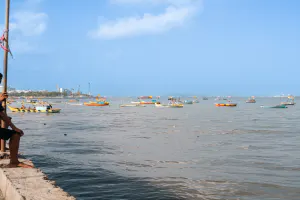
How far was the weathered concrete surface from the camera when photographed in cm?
454

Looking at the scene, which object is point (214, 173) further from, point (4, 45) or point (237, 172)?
point (4, 45)

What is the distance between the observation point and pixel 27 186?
16.1 ft

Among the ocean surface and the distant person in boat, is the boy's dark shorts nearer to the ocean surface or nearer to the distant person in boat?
the distant person in boat

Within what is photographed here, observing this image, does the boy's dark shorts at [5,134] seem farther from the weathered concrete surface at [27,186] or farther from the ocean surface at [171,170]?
the ocean surface at [171,170]

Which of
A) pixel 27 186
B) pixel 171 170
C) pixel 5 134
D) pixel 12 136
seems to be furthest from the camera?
pixel 171 170

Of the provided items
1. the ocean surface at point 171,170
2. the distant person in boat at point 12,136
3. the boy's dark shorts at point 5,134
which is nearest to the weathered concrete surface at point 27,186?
the distant person in boat at point 12,136

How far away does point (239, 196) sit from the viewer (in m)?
8.47

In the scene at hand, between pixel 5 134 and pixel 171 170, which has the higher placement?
pixel 5 134

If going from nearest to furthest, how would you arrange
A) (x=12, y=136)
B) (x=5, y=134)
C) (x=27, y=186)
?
(x=27, y=186) < (x=5, y=134) < (x=12, y=136)

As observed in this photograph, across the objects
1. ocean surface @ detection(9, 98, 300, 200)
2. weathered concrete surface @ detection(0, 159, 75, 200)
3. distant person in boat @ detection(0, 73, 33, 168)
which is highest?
distant person in boat @ detection(0, 73, 33, 168)

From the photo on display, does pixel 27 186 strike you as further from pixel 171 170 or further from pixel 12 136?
pixel 171 170

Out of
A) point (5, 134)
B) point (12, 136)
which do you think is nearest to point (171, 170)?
point (12, 136)

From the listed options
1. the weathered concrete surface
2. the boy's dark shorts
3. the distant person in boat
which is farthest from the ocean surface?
the boy's dark shorts

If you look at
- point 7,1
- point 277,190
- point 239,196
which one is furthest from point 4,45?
point 277,190
